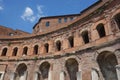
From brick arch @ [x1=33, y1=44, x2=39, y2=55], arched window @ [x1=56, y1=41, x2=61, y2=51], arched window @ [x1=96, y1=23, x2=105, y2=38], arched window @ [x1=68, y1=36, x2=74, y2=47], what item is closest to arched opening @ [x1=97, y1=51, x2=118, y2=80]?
arched window @ [x1=96, y1=23, x2=105, y2=38]

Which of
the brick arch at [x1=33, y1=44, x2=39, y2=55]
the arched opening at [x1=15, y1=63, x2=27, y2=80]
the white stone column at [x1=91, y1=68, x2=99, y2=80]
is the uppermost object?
the brick arch at [x1=33, y1=44, x2=39, y2=55]

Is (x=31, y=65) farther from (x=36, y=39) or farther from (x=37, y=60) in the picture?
(x=36, y=39)

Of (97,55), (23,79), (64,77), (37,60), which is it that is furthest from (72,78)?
(23,79)

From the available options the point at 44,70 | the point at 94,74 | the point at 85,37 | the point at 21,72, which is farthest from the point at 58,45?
the point at 94,74

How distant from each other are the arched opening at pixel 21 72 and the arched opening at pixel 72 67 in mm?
5661

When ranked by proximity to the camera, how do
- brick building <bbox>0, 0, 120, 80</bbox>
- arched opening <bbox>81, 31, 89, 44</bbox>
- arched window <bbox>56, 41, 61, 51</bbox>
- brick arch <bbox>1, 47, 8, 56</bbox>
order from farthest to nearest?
brick arch <bbox>1, 47, 8, 56</bbox>
arched window <bbox>56, 41, 61, 51</bbox>
arched opening <bbox>81, 31, 89, 44</bbox>
brick building <bbox>0, 0, 120, 80</bbox>

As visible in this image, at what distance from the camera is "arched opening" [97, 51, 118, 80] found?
13.6 metres

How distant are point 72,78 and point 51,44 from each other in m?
5.28

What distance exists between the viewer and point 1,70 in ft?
65.7

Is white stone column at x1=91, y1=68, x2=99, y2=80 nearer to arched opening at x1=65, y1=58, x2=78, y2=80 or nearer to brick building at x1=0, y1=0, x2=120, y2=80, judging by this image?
brick building at x1=0, y1=0, x2=120, y2=80

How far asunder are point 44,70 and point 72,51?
4282 millimetres

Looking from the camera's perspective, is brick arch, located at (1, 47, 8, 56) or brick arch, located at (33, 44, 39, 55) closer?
brick arch, located at (33, 44, 39, 55)

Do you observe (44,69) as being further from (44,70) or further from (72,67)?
(72,67)

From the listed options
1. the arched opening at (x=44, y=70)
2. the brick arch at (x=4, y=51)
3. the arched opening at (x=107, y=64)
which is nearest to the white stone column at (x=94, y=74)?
the arched opening at (x=107, y=64)
